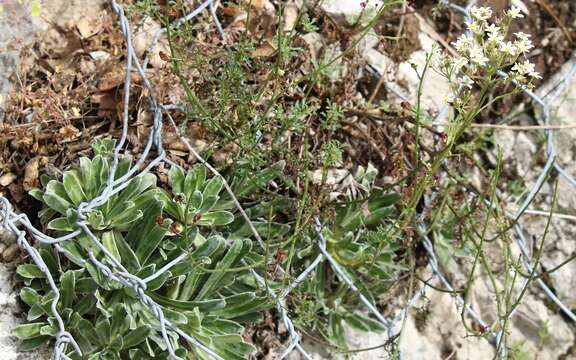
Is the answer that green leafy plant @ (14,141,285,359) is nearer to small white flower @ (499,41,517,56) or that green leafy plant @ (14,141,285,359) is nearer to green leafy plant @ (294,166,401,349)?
green leafy plant @ (294,166,401,349)

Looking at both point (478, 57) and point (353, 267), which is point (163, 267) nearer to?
point (353, 267)

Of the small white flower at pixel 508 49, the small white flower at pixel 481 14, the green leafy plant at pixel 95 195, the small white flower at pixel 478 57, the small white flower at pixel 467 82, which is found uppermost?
the small white flower at pixel 481 14

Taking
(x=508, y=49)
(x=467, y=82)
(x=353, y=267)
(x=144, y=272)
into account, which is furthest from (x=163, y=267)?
(x=508, y=49)

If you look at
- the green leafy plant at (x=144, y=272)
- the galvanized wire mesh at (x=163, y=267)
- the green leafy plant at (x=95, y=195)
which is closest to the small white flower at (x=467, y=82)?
the galvanized wire mesh at (x=163, y=267)

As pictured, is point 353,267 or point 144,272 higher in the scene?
point 144,272

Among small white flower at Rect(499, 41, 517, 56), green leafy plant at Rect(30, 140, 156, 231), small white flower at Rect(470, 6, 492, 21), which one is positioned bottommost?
green leafy plant at Rect(30, 140, 156, 231)

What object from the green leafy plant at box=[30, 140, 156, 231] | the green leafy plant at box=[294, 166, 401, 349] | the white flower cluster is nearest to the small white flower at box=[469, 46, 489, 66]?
the white flower cluster

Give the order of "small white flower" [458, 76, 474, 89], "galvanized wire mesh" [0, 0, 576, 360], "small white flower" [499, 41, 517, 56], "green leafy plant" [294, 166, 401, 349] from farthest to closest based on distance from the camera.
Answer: "green leafy plant" [294, 166, 401, 349]
"galvanized wire mesh" [0, 0, 576, 360]
"small white flower" [458, 76, 474, 89]
"small white flower" [499, 41, 517, 56]

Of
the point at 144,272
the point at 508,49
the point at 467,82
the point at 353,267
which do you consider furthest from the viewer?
the point at 353,267

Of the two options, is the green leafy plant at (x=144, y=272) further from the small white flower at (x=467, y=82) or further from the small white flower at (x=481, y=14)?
the small white flower at (x=481, y=14)

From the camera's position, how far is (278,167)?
2258 mm

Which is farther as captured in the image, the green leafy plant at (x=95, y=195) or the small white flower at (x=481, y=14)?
the green leafy plant at (x=95, y=195)

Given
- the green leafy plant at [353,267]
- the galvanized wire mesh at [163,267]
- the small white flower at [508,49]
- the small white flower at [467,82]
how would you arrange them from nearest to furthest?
the small white flower at [508,49], the small white flower at [467,82], the galvanized wire mesh at [163,267], the green leafy plant at [353,267]

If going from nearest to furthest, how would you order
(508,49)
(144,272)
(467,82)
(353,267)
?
(508,49) < (467,82) < (144,272) < (353,267)
